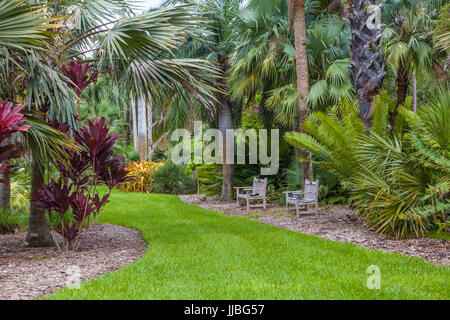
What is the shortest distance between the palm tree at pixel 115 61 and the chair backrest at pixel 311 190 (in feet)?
11.4

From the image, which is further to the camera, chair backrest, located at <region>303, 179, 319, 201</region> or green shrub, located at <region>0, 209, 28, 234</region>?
chair backrest, located at <region>303, 179, 319, 201</region>

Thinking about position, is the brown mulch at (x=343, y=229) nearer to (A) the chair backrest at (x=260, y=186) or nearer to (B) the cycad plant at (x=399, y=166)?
(B) the cycad plant at (x=399, y=166)

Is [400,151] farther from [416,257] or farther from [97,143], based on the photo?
[97,143]

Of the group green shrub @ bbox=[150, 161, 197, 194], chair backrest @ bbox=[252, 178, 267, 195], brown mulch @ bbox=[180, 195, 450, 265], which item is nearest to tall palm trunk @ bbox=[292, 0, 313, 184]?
brown mulch @ bbox=[180, 195, 450, 265]

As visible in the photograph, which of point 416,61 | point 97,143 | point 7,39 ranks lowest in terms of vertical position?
point 97,143

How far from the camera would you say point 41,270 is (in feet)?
16.8

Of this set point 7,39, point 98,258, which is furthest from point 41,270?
point 7,39

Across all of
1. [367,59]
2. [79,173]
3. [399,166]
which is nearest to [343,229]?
[399,166]

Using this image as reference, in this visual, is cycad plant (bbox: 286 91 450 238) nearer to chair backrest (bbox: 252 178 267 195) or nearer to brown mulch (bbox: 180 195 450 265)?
brown mulch (bbox: 180 195 450 265)

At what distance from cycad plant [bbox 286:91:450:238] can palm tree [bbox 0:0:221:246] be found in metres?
2.79

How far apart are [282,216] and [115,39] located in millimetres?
5556

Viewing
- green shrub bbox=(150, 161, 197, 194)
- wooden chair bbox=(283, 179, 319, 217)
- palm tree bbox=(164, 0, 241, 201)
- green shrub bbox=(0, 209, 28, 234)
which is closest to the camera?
green shrub bbox=(0, 209, 28, 234)

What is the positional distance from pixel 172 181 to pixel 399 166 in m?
12.0

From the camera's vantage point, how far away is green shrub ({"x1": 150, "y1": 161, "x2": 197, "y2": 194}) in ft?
57.3
